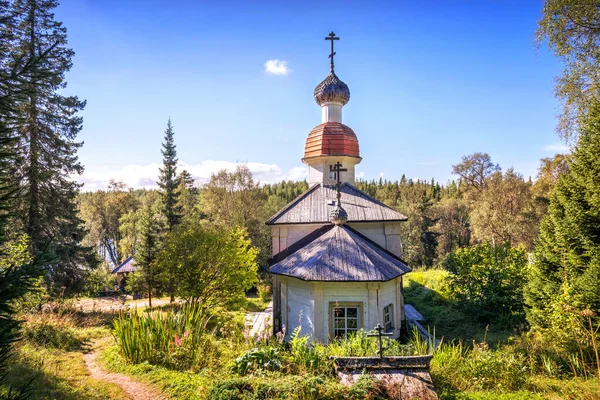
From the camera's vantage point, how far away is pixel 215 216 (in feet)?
99.1

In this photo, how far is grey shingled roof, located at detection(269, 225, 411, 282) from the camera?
9797 millimetres

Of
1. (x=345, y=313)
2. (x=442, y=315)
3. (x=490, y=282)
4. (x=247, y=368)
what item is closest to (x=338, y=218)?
(x=345, y=313)

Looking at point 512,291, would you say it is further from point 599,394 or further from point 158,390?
point 158,390

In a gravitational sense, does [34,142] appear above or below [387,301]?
above

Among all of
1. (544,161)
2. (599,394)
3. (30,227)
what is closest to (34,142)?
(30,227)

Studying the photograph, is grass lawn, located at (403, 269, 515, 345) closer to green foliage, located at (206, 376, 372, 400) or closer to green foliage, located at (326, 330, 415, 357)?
green foliage, located at (326, 330, 415, 357)

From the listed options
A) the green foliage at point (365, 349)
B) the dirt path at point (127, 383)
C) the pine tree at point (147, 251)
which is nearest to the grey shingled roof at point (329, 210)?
the green foliage at point (365, 349)

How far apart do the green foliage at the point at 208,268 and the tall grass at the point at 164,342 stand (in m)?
4.39

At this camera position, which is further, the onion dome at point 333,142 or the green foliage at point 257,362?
the onion dome at point 333,142

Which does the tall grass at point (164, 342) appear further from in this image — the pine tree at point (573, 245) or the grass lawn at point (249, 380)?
the pine tree at point (573, 245)

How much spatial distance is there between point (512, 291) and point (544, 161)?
1722 cm

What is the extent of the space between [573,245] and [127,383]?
12.0 meters

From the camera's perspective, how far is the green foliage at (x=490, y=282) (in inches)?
514

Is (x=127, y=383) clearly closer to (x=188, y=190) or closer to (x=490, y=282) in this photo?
(x=490, y=282)
